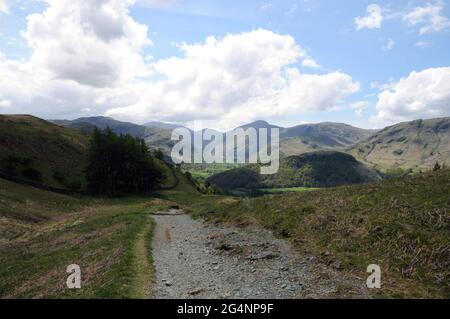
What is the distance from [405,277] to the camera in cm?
1862

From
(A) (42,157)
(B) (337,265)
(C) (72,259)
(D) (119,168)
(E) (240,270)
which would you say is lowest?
(C) (72,259)

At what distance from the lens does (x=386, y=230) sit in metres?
23.5

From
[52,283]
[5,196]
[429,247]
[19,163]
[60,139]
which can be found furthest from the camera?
[60,139]

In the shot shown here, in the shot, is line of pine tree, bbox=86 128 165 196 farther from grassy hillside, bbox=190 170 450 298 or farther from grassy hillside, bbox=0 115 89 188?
grassy hillside, bbox=190 170 450 298

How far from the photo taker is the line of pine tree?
11125 centimetres

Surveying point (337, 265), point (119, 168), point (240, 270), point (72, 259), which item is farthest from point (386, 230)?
point (119, 168)

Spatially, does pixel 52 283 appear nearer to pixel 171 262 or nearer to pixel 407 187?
pixel 171 262

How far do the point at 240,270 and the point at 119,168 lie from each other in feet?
332

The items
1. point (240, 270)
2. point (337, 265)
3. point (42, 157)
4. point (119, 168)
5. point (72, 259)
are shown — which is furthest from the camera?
point (119, 168)

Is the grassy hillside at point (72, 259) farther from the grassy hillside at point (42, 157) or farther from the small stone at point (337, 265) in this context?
the grassy hillside at point (42, 157)

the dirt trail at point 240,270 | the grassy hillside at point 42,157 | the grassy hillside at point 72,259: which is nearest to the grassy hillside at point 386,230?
the dirt trail at point 240,270

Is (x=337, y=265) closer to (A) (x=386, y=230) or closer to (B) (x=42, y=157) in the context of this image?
(A) (x=386, y=230)
